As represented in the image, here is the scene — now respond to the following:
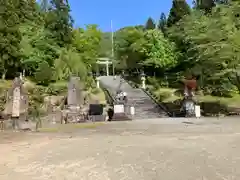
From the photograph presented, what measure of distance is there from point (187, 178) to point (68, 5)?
101ft

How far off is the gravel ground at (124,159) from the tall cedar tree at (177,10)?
26.7 metres

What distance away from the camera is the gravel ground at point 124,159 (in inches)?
202

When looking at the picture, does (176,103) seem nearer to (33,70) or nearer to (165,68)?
(165,68)

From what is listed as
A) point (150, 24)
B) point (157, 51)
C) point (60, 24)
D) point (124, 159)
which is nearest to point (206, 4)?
point (157, 51)

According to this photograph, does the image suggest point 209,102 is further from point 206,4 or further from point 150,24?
point 150,24

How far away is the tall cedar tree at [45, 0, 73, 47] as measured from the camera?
102 feet

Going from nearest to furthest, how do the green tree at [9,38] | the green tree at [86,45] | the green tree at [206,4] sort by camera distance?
the green tree at [9,38]
the green tree at [206,4]
the green tree at [86,45]

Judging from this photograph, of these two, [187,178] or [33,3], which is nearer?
[187,178]

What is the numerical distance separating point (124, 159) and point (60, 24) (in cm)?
2700

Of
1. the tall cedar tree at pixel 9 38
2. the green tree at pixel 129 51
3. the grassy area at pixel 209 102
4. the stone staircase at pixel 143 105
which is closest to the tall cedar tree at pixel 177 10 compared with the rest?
the green tree at pixel 129 51

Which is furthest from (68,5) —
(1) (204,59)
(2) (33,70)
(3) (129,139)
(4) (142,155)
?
(4) (142,155)

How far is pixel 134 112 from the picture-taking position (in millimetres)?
20188

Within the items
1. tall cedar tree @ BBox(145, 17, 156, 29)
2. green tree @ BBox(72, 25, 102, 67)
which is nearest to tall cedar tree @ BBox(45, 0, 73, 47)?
green tree @ BBox(72, 25, 102, 67)

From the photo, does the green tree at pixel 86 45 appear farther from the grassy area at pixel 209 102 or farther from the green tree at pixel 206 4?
the green tree at pixel 206 4
